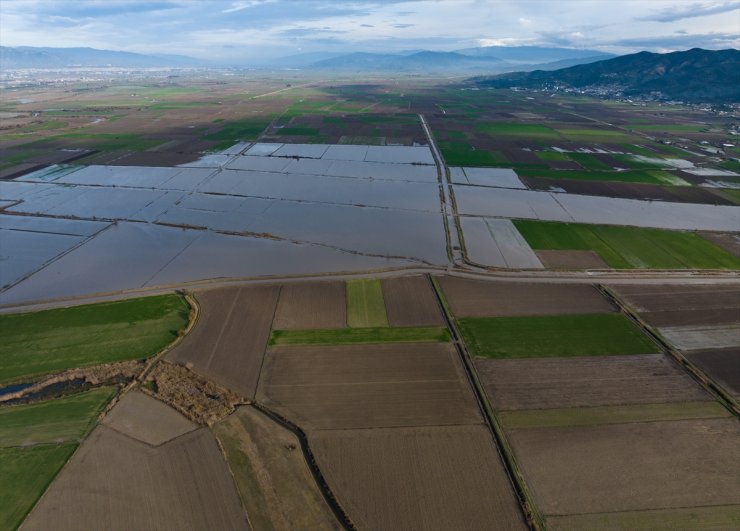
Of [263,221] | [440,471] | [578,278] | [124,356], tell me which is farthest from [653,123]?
[124,356]

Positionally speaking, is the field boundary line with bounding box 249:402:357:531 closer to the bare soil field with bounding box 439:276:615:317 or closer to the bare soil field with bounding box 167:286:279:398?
the bare soil field with bounding box 167:286:279:398

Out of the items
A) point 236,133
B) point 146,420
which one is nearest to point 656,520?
point 146,420

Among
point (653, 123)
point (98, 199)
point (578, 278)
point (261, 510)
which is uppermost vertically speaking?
point (653, 123)

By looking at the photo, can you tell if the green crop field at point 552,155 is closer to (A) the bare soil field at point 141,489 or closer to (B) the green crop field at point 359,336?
(B) the green crop field at point 359,336

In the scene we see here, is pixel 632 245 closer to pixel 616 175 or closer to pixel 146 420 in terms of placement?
pixel 616 175

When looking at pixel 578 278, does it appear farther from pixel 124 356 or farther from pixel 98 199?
pixel 98 199
